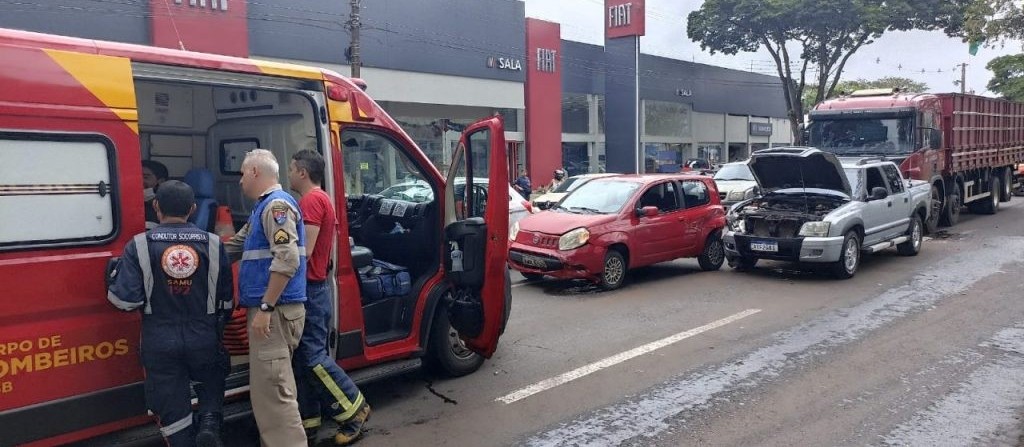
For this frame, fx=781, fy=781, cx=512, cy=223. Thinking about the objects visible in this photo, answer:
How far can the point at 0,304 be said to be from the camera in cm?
375

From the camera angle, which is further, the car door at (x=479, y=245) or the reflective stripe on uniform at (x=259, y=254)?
the car door at (x=479, y=245)

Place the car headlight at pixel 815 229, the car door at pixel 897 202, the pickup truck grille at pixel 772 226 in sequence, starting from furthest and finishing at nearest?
the car door at pixel 897 202
the pickup truck grille at pixel 772 226
the car headlight at pixel 815 229

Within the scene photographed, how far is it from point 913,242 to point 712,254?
3.75m

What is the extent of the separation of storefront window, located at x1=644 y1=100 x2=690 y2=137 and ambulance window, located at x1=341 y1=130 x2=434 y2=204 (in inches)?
1239

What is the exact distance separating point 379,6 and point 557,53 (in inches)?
Result: 377

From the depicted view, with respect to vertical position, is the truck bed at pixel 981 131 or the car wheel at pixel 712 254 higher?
the truck bed at pixel 981 131

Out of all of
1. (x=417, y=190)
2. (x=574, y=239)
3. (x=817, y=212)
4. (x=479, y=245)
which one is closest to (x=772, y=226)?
(x=817, y=212)

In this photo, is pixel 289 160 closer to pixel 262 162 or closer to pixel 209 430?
pixel 262 162

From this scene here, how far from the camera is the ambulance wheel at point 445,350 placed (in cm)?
615

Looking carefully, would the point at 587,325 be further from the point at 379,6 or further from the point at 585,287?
the point at 379,6

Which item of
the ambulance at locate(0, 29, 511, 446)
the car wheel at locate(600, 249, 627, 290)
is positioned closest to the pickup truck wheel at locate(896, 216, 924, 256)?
the car wheel at locate(600, 249, 627, 290)

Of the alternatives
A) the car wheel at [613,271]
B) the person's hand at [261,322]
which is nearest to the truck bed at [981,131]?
the car wheel at [613,271]

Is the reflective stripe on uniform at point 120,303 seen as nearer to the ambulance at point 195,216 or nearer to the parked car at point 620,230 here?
the ambulance at point 195,216

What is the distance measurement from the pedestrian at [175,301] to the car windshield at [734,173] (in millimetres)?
16891
